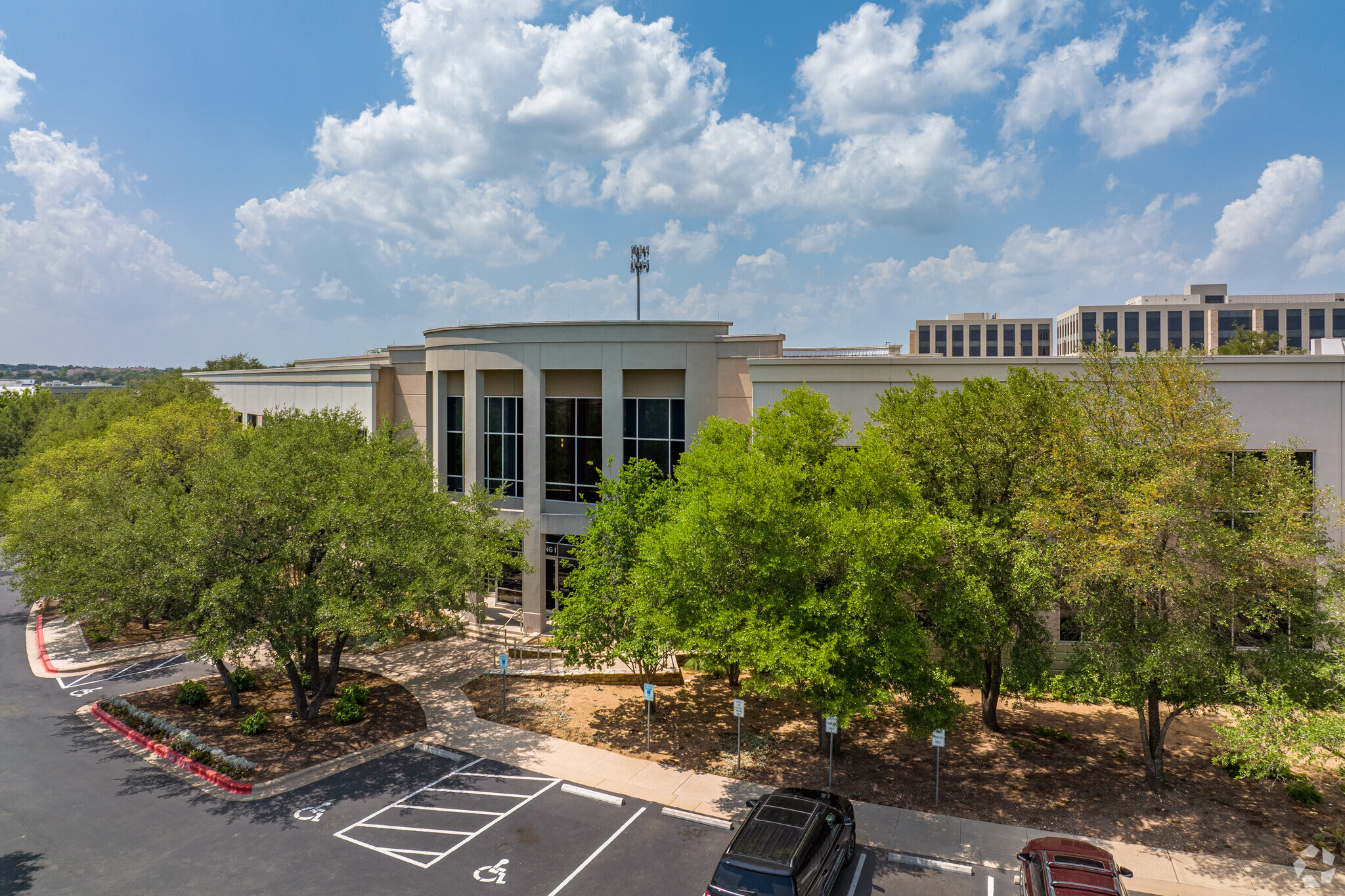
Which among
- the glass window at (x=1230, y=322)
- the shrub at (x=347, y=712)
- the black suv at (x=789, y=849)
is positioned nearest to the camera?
the black suv at (x=789, y=849)

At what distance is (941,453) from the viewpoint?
16969 millimetres

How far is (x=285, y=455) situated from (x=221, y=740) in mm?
7802

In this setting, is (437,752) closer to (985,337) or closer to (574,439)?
(574,439)

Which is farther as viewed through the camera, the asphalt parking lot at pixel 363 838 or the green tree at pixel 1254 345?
the green tree at pixel 1254 345

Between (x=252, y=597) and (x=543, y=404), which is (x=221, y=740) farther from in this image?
(x=543, y=404)

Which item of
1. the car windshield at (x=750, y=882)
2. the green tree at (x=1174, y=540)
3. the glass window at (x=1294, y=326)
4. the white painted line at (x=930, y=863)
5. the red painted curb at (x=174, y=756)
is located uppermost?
the glass window at (x=1294, y=326)

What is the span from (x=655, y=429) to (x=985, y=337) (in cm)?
10336

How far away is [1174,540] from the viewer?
1407cm

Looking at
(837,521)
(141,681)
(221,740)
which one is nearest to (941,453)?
(837,521)

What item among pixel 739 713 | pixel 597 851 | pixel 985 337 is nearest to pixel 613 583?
pixel 739 713

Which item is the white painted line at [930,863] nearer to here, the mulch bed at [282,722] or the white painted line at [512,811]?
the white painted line at [512,811]

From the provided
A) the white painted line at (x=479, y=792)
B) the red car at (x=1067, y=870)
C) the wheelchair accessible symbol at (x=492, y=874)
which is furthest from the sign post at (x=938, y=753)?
the white painted line at (x=479, y=792)

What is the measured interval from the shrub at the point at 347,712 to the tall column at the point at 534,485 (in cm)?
875

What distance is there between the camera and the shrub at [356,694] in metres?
20.7
